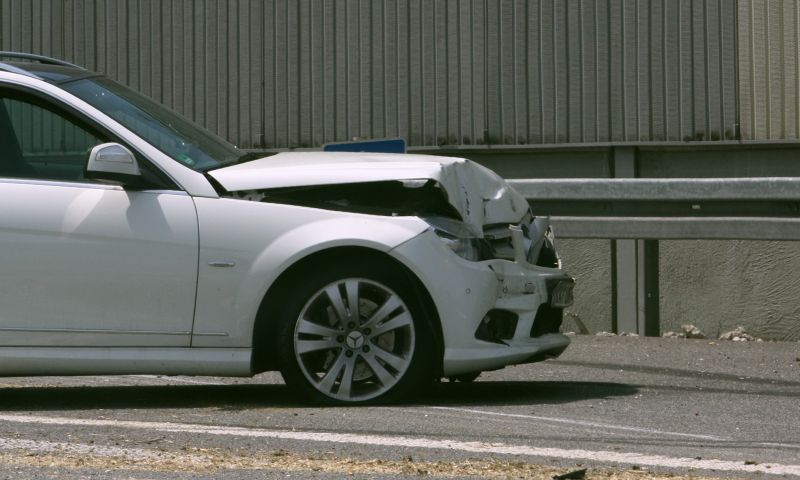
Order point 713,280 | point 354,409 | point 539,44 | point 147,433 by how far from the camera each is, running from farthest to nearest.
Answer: point 539,44, point 713,280, point 354,409, point 147,433

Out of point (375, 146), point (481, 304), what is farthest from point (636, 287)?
point (481, 304)

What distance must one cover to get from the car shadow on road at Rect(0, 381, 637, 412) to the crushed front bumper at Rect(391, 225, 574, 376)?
Result: 0.25 metres

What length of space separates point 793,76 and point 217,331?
19.6 feet

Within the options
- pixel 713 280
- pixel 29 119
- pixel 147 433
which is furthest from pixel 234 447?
pixel 713 280

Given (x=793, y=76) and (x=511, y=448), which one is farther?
(x=793, y=76)

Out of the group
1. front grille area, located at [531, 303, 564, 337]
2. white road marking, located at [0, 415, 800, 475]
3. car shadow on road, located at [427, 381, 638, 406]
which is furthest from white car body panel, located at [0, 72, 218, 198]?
front grille area, located at [531, 303, 564, 337]

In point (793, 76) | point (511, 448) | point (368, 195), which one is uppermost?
point (793, 76)

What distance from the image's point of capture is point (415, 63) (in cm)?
1287

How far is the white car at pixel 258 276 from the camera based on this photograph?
712cm

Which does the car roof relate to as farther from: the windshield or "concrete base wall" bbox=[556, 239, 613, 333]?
"concrete base wall" bbox=[556, 239, 613, 333]

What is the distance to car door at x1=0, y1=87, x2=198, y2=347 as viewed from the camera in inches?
282

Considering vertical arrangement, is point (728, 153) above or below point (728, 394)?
above

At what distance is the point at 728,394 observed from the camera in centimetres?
781

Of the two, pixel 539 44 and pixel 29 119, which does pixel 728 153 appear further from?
pixel 29 119
